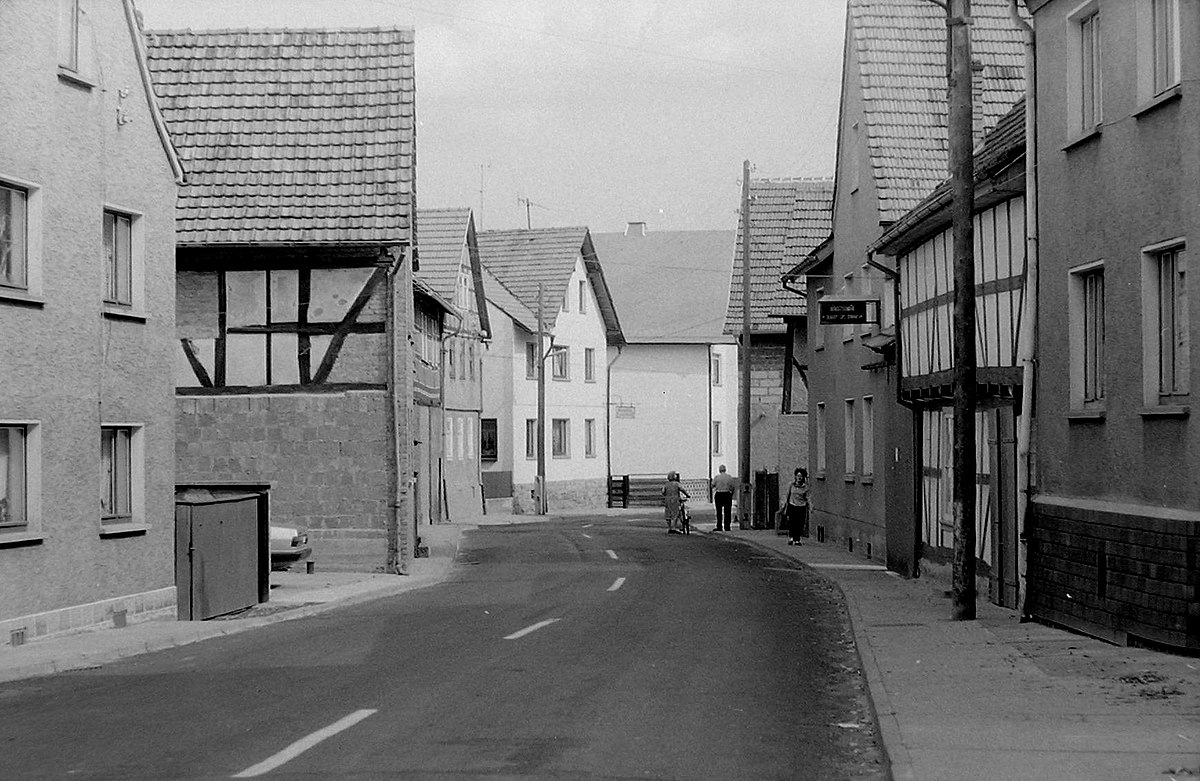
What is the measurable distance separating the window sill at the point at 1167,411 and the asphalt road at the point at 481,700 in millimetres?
3456

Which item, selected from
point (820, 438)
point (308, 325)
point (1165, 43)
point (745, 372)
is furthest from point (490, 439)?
point (1165, 43)

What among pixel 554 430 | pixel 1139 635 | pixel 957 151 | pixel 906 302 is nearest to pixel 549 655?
pixel 1139 635

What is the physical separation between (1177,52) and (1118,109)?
4.14 feet

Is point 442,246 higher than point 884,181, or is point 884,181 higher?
point 442,246

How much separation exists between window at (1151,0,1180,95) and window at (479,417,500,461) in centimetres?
4290

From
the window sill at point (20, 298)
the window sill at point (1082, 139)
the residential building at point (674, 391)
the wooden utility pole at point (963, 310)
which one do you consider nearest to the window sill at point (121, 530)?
the window sill at point (20, 298)

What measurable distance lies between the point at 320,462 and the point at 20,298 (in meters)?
10.6

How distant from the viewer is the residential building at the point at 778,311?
131ft

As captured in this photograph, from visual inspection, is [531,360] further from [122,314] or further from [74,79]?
[74,79]

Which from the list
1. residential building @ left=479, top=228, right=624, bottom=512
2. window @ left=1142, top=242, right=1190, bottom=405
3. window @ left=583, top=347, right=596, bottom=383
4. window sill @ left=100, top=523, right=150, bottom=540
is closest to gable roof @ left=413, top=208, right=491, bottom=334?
residential building @ left=479, top=228, right=624, bottom=512

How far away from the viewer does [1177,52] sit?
12.5 meters

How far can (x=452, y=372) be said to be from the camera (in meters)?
47.6

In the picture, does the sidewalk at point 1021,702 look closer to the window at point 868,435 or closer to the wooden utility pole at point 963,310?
the wooden utility pole at point 963,310

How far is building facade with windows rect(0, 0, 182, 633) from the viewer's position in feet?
50.0
